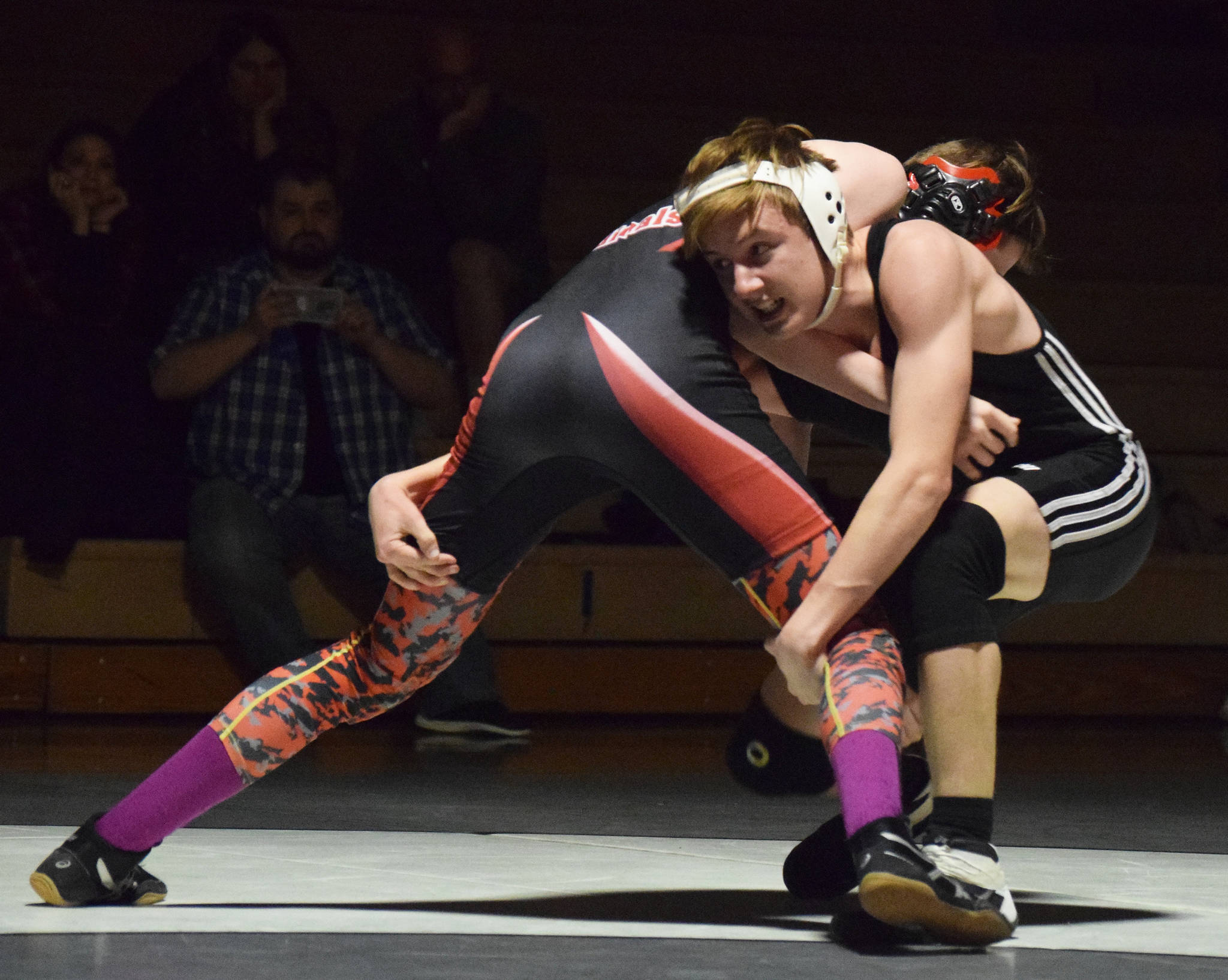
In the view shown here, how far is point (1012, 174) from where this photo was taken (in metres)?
2.30

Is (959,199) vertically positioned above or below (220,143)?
below

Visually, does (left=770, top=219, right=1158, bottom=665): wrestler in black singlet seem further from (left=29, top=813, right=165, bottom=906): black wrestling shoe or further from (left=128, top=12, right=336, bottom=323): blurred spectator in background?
(left=128, top=12, right=336, bottom=323): blurred spectator in background

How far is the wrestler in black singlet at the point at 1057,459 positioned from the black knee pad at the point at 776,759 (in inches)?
9.0

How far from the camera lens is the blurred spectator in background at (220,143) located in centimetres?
449

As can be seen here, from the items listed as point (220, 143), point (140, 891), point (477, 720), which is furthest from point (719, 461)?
point (220, 143)

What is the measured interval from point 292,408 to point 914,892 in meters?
2.71

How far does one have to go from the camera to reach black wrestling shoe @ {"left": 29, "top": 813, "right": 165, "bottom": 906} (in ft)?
6.75

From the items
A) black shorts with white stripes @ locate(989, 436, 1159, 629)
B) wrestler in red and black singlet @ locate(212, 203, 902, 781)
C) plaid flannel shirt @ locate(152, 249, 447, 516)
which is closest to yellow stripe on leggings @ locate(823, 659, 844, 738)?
wrestler in red and black singlet @ locate(212, 203, 902, 781)

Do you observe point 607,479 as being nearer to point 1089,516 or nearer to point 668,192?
point 1089,516

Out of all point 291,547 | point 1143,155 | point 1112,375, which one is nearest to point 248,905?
point 291,547

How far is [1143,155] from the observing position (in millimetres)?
6602

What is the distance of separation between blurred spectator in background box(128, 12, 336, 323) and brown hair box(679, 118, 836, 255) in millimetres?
2465

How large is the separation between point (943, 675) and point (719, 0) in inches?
211

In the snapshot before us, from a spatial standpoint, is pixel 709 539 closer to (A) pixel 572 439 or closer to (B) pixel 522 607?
(A) pixel 572 439
